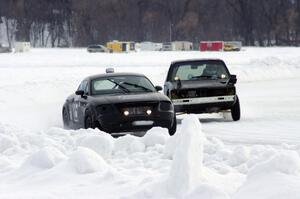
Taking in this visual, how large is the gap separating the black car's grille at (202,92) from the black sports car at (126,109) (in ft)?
7.70

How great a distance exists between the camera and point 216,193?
231 inches

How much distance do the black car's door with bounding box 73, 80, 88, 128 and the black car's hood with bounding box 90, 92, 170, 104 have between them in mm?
355

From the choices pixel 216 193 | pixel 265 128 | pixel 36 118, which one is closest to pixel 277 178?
pixel 216 193

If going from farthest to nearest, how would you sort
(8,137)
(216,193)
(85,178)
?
(8,137) → (85,178) → (216,193)

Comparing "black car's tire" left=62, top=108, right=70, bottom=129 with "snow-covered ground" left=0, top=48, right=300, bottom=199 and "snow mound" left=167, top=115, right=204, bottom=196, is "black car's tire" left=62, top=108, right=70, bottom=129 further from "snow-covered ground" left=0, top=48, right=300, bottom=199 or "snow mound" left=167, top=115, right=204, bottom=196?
"snow mound" left=167, top=115, right=204, bottom=196

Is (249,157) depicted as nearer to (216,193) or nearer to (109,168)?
(109,168)

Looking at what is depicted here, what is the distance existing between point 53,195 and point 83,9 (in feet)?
465

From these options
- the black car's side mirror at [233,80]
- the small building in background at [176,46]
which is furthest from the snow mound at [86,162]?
the small building in background at [176,46]

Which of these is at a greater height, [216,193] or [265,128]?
[216,193]

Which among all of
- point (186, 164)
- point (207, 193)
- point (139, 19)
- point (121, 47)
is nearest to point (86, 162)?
point (186, 164)

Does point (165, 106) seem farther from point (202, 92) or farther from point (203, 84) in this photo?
point (203, 84)

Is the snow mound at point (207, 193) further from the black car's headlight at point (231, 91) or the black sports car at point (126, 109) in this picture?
the black car's headlight at point (231, 91)

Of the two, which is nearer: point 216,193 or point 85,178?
point 216,193

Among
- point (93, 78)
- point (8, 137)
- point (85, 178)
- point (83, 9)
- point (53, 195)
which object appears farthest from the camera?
point (83, 9)
